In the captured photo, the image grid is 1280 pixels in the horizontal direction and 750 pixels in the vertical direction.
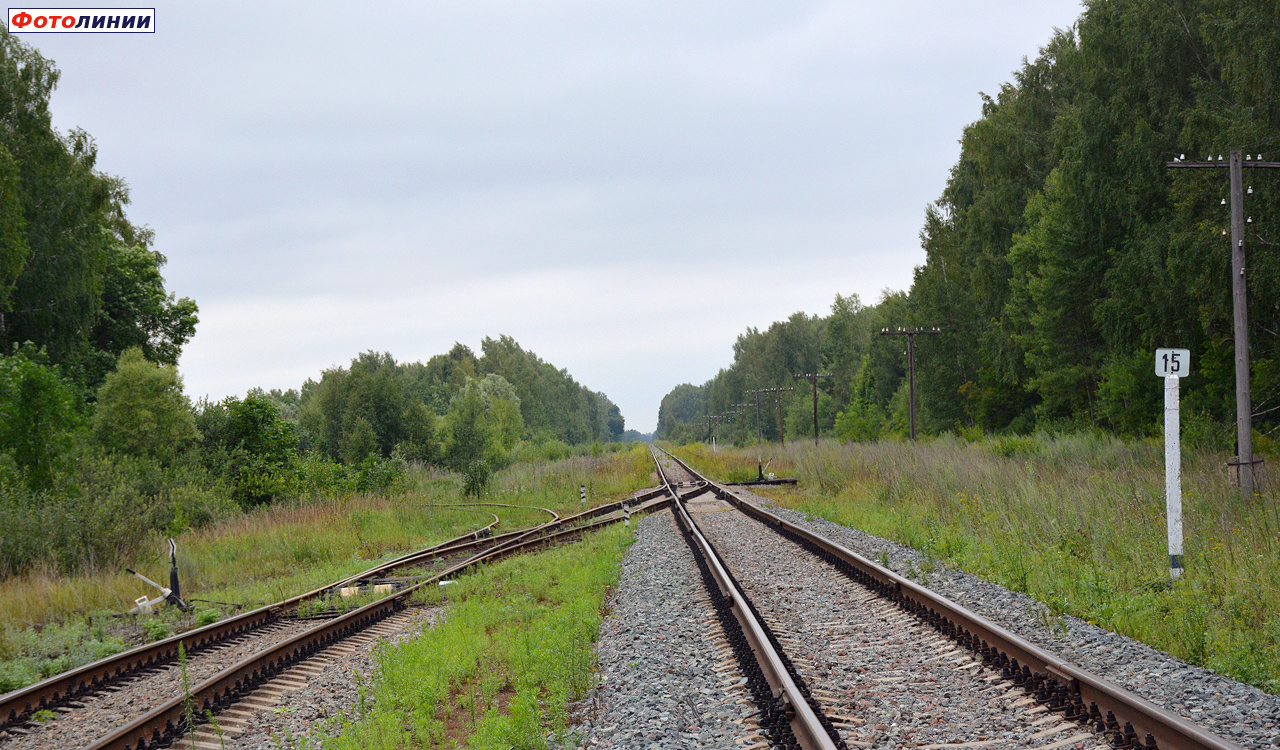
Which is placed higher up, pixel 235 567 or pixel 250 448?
pixel 250 448

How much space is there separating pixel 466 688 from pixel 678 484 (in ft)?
87.2

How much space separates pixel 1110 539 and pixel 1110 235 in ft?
73.7

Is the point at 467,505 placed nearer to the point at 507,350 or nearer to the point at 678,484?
the point at 678,484

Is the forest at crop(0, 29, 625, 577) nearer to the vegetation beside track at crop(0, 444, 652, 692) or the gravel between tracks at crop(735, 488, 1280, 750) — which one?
the vegetation beside track at crop(0, 444, 652, 692)

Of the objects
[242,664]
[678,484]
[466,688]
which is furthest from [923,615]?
[678,484]

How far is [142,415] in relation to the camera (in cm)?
2595

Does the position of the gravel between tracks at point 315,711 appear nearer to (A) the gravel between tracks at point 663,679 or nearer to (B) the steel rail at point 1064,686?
(A) the gravel between tracks at point 663,679

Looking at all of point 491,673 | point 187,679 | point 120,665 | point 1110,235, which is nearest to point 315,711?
point 491,673

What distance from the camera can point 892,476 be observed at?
20594 millimetres

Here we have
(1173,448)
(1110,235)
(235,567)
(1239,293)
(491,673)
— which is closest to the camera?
(491,673)

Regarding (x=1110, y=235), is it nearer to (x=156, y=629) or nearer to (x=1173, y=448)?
(x=1173, y=448)

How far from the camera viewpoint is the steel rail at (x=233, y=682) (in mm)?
5773

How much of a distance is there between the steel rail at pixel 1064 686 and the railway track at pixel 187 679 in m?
5.49

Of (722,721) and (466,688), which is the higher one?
(722,721)
